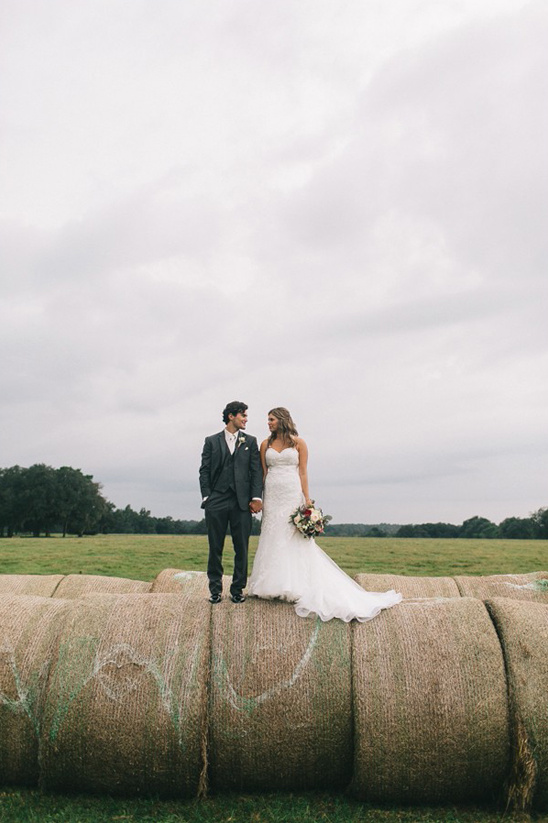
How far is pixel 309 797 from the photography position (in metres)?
5.97

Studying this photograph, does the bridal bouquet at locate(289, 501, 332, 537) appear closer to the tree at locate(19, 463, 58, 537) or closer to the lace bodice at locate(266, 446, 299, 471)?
the lace bodice at locate(266, 446, 299, 471)

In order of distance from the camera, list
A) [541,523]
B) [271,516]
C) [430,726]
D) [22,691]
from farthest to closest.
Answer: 1. [541,523]
2. [271,516]
3. [22,691]
4. [430,726]

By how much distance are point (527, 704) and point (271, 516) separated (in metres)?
3.22

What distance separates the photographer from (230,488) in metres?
7.48

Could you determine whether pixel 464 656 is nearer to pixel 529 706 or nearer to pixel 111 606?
pixel 529 706

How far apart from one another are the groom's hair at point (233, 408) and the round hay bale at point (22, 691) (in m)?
2.86

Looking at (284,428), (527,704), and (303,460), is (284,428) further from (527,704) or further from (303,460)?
(527,704)

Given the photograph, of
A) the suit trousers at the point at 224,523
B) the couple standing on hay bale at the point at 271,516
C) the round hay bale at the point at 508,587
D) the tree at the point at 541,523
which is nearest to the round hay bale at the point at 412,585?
the round hay bale at the point at 508,587

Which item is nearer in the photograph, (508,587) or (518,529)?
(508,587)

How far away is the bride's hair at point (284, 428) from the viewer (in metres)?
7.93

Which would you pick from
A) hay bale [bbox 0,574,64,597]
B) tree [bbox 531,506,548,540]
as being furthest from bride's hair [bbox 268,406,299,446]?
tree [bbox 531,506,548,540]

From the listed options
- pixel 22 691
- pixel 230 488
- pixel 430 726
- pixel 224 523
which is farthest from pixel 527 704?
pixel 22 691

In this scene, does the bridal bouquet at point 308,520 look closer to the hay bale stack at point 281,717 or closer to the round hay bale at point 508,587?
the hay bale stack at point 281,717

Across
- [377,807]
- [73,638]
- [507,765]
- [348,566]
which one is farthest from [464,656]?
[348,566]
